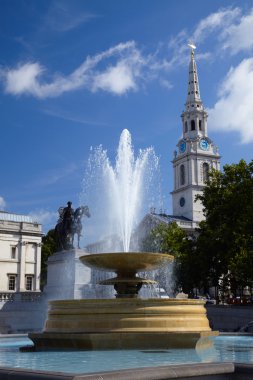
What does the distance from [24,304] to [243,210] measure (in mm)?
17160

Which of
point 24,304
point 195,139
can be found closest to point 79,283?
point 24,304

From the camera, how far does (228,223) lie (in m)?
38.1

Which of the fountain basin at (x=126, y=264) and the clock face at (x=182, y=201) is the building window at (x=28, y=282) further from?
the fountain basin at (x=126, y=264)

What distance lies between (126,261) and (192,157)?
250ft

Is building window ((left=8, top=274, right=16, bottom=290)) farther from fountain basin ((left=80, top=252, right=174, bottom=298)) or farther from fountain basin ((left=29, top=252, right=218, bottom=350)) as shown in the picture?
fountain basin ((left=29, top=252, right=218, bottom=350))

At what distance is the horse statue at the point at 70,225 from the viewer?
26625 mm

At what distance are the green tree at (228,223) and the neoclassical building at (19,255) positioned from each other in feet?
98.8

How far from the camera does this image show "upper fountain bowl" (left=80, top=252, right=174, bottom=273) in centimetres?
1437

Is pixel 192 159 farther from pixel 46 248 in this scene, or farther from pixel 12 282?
pixel 12 282

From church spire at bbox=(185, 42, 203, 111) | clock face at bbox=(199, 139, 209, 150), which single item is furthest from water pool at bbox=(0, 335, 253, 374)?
church spire at bbox=(185, 42, 203, 111)

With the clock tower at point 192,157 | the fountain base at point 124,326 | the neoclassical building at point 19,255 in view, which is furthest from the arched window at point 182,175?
the fountain base at point 124,326

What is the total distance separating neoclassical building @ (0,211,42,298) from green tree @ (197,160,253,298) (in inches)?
1186

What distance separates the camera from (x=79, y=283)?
2502cm

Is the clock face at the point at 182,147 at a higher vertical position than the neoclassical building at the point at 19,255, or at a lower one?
higher
